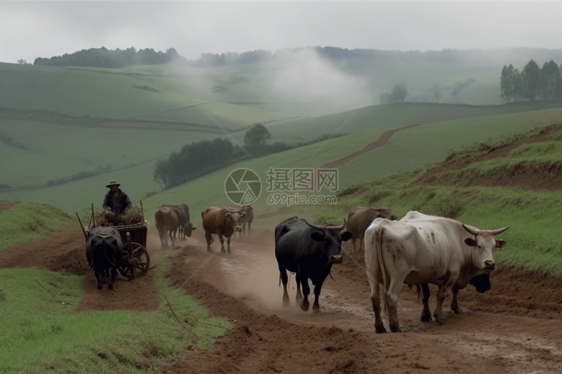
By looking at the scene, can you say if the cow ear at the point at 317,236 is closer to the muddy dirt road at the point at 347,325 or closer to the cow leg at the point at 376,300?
the muddy dirt road at the point at 347,325

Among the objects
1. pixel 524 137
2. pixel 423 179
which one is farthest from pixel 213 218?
pixel 524 137

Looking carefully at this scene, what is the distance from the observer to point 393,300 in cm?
991

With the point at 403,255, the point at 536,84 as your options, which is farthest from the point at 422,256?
the point at 536,84

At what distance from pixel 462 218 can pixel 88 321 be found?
13422 mm

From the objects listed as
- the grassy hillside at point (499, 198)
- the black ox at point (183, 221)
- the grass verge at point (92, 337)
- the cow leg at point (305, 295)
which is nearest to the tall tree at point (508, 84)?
the grassy hillside at point (499, 198)

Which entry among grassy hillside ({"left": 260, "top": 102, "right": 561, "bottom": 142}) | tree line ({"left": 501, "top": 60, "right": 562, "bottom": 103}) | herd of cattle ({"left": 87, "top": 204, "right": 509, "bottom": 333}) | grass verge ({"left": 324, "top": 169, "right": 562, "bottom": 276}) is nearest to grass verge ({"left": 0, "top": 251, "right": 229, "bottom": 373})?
herd of cattle ({"left": 87, "top": 204, "right": 509, "bottom": 333})

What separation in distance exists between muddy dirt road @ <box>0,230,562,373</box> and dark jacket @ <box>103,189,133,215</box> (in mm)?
2011

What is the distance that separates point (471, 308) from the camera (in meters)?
11.9

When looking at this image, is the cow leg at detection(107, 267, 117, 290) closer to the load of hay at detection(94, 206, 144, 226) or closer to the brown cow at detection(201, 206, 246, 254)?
the load of hay at detection(94, 206, 144, 226)

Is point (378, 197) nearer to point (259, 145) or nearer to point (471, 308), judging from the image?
point (471, 308)

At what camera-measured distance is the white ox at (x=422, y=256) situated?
32.9 ft

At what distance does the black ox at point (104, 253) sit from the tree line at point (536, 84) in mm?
75691

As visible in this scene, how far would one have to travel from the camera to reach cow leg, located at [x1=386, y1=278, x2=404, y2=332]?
989 cm

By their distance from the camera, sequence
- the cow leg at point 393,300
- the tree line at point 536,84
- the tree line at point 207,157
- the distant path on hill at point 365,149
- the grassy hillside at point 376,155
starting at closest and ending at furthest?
the cow leg at point 393,300 → the grassy hillside at point 376,155 → the distant path on hill at point 365,149 → the tree line at point 207,157 → the tree line at point 536,84
